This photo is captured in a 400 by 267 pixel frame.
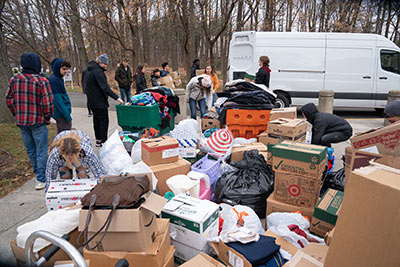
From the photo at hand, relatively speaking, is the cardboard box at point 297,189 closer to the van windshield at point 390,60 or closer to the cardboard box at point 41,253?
the cardboard box at point 41,253

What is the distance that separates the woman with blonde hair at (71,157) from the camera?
2.91 m

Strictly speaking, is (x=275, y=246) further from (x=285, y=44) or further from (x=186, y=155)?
(x=285, y=44)

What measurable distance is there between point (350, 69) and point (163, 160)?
7.85 meters

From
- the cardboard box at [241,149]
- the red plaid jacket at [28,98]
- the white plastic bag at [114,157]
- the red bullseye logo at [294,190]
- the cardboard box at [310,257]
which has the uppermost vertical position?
the red plaid jacket at [28,98]

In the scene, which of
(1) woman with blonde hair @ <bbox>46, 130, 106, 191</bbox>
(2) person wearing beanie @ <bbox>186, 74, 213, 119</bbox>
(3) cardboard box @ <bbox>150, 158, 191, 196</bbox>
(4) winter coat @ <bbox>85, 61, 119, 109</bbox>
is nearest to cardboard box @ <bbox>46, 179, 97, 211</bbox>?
(1) woman with blonde hair @ <bbox>46, 130, 106, 191</bbox>

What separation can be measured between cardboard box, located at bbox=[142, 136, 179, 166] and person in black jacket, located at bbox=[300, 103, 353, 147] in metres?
2.26

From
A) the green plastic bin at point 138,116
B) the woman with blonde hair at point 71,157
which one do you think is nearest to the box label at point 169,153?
the woman with blonde hair at point 71,157

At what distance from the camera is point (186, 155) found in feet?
13.9

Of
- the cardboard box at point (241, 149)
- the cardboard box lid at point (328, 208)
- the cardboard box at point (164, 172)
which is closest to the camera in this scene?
the cardboard box lid at point (328, 208)

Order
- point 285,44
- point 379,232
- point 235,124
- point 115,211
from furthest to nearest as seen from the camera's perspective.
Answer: point 285,44
point 235,124
point 115,211
point 379,232

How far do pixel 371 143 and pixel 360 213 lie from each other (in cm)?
133

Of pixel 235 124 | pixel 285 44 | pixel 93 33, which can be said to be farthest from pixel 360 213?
pixel 93 33

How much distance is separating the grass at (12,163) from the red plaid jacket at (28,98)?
1.26m

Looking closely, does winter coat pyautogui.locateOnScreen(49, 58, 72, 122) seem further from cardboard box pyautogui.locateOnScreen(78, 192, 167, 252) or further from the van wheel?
the van wheel
